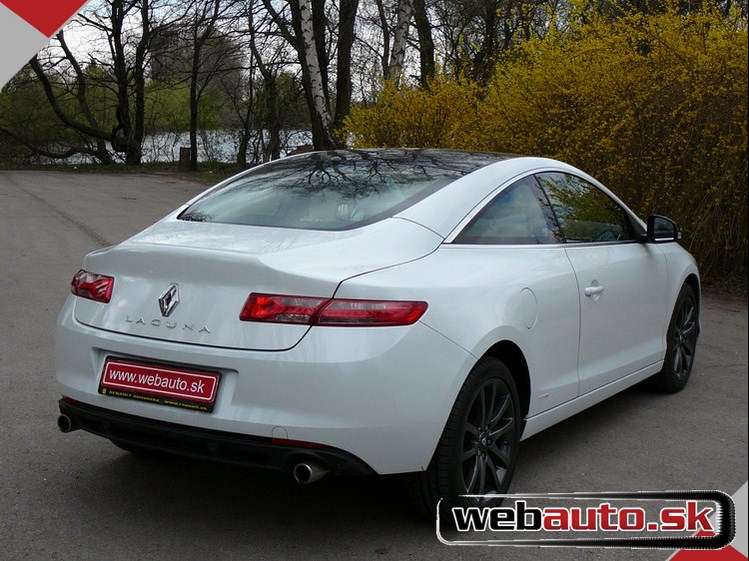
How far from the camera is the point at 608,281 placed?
4.65 meters

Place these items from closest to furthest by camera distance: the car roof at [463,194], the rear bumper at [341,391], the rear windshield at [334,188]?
the rear bumper at [341,391]
the car roof at [463,194]
the rear windshield at [334,188]

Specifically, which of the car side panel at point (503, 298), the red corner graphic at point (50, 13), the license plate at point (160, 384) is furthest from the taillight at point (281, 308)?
the red corner graphic at point (50, 13)

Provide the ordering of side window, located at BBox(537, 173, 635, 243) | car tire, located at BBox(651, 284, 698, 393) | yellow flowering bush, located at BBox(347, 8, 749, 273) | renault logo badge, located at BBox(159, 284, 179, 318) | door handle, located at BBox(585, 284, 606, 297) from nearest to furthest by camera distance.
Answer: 1. renault logo badge, located at BBox(159, 284, 179, 318)
2. door handle, located at BBox(585, 284, 606, 297)
3. side window, located at BBox(537, 173, 635, 243)
4. car tire, located at BBox(651, 284, 698, 393)
5. yellow flowering bush, located at BBox(347, 8, 749, 273)

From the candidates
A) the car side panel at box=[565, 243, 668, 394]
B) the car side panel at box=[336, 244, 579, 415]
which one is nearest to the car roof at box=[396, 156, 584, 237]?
the car side panel at box=[336, 244, 579, 415]

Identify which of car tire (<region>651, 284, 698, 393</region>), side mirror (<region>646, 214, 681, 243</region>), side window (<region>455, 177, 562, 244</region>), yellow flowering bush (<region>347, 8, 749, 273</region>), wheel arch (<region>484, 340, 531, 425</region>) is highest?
yellow flowering bush (<region>347, 8, 749, 273</region>)

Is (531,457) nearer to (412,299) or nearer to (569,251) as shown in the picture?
(569,251)

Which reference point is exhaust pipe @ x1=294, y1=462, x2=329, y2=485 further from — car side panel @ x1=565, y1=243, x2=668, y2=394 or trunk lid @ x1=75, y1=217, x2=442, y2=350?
car side panel @ x1=565, y1=243, x2=668, y2=394

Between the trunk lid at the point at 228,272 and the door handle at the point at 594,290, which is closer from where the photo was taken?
the trunk lid at the point at 228,272

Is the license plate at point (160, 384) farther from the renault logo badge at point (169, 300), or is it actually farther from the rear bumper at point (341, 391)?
the renault logo badge at point (169, 300)

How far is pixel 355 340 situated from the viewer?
322 cm

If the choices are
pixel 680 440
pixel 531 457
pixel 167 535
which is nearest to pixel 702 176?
pixel 680 440

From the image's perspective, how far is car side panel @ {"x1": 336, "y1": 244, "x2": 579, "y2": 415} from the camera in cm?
342

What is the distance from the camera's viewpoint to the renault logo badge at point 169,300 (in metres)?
3.46

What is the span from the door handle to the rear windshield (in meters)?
0.78
